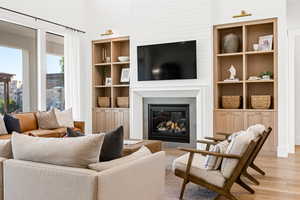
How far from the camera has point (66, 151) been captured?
1.93m

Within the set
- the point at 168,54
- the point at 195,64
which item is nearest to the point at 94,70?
the point at 168,54

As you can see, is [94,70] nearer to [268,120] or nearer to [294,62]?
[268,120]

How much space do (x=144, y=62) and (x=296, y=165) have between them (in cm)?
362

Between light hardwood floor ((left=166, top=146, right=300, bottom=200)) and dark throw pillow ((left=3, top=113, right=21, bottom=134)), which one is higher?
dark throw pillow ((left=3, top=113, right=21, bottom=134))

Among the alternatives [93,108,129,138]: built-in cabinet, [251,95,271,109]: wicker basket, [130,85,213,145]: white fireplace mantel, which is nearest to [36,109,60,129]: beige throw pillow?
[93,108,129,138]: built-in cabinet

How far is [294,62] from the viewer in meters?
6.68

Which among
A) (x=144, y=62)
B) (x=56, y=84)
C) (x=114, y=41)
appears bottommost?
(x=56, y=84)

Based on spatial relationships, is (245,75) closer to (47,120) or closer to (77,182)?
(47,120)

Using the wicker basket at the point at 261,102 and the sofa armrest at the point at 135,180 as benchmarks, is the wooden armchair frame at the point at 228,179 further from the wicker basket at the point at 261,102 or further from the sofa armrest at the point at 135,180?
the wicker basket at the point at 261,102

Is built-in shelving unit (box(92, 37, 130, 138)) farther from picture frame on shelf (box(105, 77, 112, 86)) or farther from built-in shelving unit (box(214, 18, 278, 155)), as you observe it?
built-in shelving unit (box(214, 18, 278, 155))

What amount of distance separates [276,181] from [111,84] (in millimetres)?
4488

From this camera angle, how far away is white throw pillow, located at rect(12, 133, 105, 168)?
1.90m

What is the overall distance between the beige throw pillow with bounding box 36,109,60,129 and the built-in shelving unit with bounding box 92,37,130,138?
5.27 feet

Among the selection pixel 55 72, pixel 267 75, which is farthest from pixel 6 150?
pixel 55 72
